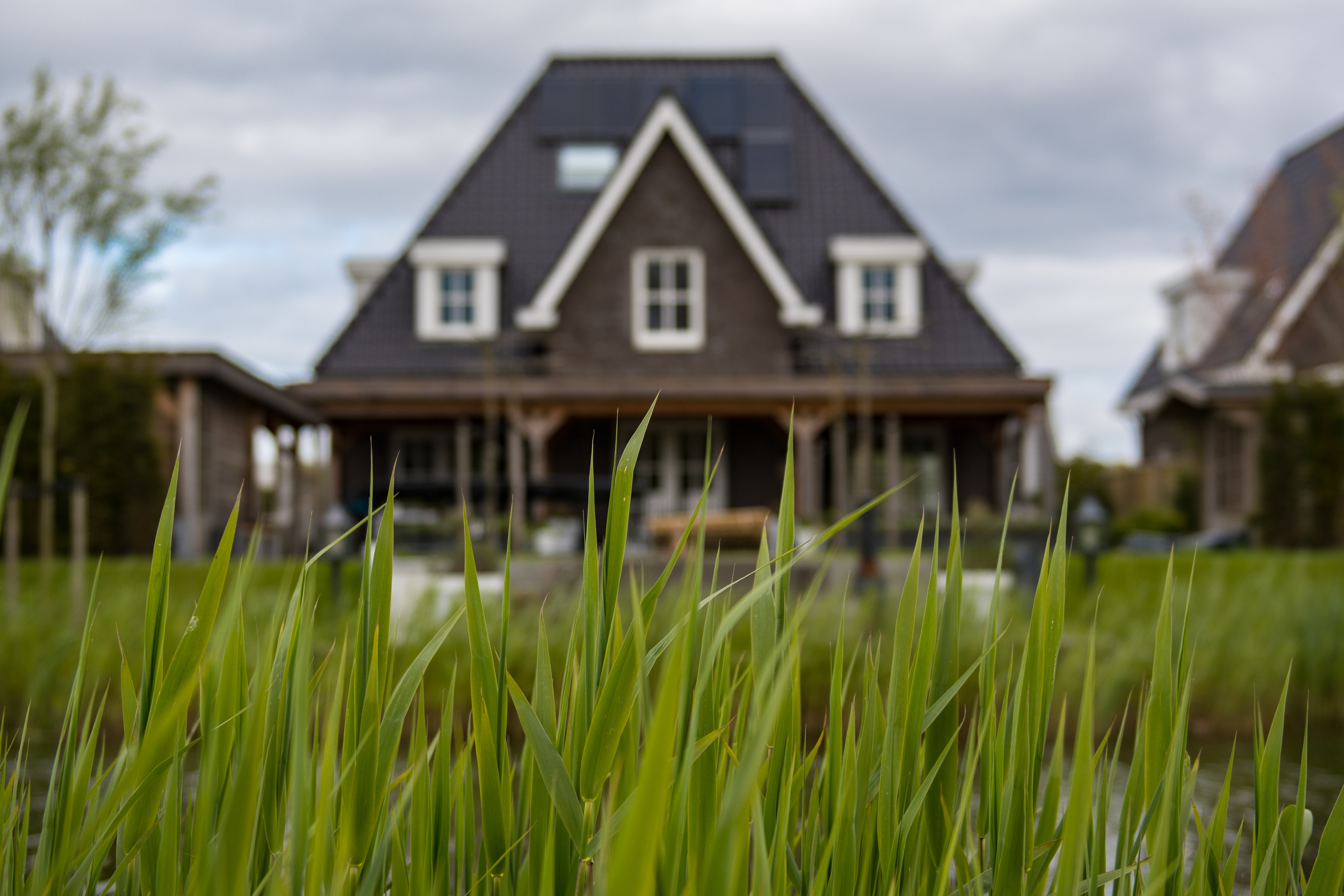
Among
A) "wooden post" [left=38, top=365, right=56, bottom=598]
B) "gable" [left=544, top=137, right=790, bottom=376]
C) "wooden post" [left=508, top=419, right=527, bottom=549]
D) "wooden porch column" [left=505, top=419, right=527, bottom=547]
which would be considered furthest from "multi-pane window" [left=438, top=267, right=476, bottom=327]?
"wooden post" [left=38, top=365, right=56, bottom=598]

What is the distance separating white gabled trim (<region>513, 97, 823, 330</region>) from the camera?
56.0 ft

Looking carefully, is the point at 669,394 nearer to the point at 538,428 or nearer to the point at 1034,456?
the point at 538,428

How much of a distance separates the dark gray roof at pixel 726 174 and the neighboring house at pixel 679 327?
4 cm

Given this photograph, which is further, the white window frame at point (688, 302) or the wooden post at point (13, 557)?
the white window frame at point (688, 302)

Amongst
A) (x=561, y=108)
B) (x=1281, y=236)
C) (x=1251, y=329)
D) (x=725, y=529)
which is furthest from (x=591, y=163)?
(x=1281, y=236)

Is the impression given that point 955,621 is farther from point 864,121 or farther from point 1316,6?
point 864,121

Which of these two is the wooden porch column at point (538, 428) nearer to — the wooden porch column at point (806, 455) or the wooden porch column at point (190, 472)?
the wooden porch column at point (806, 455)

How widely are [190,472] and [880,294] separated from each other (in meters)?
10.2

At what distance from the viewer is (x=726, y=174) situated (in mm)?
17625

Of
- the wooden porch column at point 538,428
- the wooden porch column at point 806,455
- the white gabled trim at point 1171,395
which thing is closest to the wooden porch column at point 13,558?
the wooden porch column at point 538,428

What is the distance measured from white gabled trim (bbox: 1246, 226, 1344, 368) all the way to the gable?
27.9ft

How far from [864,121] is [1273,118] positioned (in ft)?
23.9

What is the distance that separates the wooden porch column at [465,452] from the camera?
42.8 feet

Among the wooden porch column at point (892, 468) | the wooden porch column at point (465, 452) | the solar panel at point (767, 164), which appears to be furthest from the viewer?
the solar panel at point (767, 164)
